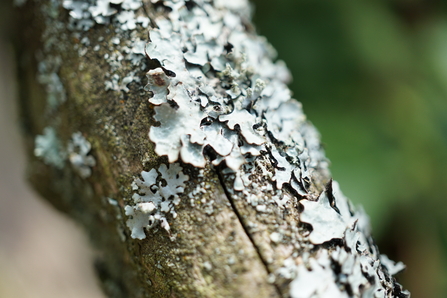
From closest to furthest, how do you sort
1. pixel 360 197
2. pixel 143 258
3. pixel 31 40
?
Answer: pixel 143 258 < pixel 31 40 < pixel 360 197

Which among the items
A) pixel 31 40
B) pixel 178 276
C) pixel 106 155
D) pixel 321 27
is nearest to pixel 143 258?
pixel 178 276

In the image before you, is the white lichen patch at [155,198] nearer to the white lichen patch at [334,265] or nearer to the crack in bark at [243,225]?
the crack in bark at [243,225]

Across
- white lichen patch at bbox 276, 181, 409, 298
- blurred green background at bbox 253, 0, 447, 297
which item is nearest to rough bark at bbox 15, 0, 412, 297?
white lichen patch at bbox 276, 181, 409, 298

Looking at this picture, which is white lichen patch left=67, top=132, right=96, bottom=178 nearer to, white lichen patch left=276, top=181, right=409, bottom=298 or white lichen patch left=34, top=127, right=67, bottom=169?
white lichen patch left=34, top=127, right=67, bottom=169

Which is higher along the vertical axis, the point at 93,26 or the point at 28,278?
the point at 93,26

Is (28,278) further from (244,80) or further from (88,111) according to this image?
(244,80)

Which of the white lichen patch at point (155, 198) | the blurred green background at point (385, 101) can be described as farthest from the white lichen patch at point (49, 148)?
the blurred green background at point (385, 101)
